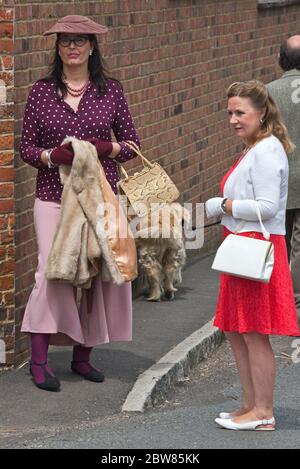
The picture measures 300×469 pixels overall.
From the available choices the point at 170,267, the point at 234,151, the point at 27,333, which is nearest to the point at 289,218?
the point at 170,267

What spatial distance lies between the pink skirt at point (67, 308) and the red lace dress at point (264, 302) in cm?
107

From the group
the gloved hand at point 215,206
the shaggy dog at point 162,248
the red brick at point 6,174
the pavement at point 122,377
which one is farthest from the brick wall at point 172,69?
the gloved hand at point 215,206

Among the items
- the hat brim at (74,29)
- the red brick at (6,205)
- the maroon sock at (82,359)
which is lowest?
the maroon sock at (82,359)

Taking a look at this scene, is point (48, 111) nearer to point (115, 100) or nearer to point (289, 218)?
point (115, 100)

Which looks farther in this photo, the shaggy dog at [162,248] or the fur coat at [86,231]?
the shaggy dog at [162,248]

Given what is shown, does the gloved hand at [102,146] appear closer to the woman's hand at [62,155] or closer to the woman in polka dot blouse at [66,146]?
the woman in polka dot blouse at [66,146]

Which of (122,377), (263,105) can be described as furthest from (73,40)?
(122,377)

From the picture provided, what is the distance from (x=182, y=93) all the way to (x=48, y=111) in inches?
175

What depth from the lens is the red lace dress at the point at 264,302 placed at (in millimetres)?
7254

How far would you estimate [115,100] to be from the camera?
26.8 ft

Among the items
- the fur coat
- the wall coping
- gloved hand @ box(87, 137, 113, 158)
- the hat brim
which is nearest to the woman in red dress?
the fur coat

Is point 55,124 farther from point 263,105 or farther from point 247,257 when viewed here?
point 247,257

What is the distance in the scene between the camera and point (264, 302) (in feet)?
23.8

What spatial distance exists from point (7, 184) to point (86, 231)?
26.6 inches
